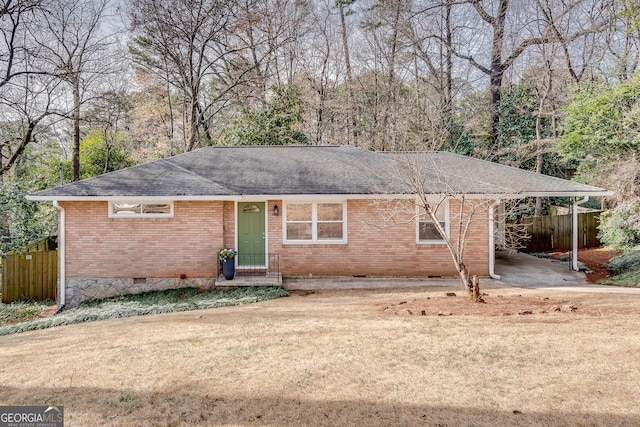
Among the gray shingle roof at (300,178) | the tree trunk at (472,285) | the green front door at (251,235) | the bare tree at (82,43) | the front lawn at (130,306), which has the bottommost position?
the front lawn at (130,306)

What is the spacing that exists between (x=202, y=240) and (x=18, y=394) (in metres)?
7.08

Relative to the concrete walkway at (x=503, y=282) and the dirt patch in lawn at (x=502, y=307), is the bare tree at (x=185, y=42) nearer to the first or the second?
the concrete walkway at (x=503, y=282)

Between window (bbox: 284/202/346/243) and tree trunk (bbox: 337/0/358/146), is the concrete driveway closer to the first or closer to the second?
window (bbox: 284/202/346/243)

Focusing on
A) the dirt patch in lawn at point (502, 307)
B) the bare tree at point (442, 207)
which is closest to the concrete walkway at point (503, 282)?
the bare tree at point (442, 207)

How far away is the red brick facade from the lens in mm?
11234

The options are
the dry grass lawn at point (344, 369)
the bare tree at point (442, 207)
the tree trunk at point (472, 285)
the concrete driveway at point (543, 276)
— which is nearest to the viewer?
the dry grass lawn at point (344, 369)

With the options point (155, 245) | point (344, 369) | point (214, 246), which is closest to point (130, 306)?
point (155, 245)

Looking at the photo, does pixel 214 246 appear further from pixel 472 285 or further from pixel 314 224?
pixel 472 285

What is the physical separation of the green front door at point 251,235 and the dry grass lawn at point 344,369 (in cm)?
418

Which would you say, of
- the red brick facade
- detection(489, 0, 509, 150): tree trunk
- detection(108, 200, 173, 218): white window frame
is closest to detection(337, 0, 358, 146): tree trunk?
detection(489, 0, 509, 150): tree trunk

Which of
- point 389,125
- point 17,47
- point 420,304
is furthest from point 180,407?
point 389,125

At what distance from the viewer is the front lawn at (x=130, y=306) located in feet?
28.4

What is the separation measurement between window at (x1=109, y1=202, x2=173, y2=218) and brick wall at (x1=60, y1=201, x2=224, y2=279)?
133 mm

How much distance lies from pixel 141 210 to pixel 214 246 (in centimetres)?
253
